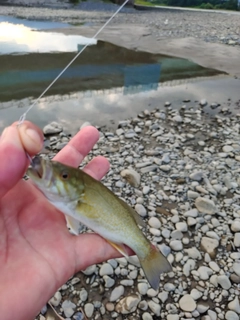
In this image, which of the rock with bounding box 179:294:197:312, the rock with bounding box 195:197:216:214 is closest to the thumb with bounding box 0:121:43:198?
the rock with bounding box 179:294:197:312

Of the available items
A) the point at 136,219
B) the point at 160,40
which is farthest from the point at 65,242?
the point at 160,40

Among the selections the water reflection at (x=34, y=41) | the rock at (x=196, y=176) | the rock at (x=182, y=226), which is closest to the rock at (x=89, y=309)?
the rock at (x=182, y=226)

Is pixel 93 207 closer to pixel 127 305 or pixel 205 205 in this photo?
pixel 127 305

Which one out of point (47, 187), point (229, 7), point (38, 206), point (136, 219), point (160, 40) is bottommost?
point (229, 7)

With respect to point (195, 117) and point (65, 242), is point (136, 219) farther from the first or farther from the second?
point (195, 117)

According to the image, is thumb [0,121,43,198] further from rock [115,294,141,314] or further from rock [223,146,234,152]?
rock [223,146,234,152]

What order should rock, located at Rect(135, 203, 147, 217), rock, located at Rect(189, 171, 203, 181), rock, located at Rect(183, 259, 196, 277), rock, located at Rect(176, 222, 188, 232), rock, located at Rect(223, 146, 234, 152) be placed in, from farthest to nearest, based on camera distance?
rock, located at Rect(223, 146, 234, 152), rock, located at Rect(189, 171, 203, 181), rock, located at Rect(135, 203, 147, 217), rock, located at Rect(176, 222, 188, 232), rock, located at Rect(183, 259, 196, 277)

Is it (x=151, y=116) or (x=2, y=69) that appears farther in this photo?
(x=2, y=69)
